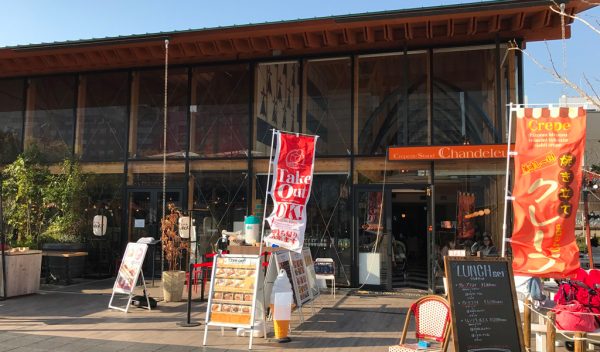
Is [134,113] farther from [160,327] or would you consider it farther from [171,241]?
[160,327]

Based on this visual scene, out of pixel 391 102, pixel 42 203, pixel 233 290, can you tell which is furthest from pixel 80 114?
pixel 233 290

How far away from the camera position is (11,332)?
7043 millimetres

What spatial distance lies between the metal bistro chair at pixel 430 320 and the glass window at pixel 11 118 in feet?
40.4

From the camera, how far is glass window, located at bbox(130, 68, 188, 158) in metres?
12.6

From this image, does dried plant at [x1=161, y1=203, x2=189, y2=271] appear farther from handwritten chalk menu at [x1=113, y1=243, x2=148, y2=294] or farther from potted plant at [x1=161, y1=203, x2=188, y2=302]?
handwritten chalk menu at [x1=113, y1=243, x2=148, y2=294]

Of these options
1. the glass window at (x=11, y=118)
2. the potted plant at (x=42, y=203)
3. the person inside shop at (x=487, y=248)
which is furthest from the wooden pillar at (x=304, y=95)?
the glass window at (x=11, y=118)

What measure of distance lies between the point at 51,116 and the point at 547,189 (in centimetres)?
1250

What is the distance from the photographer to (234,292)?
6.63m

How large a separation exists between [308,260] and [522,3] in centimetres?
628

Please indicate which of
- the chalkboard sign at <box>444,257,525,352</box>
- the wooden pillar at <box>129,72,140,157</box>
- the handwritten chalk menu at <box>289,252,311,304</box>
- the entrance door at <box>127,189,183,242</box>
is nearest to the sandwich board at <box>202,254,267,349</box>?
the handwritten chalk menu at <box>289,252,311,304</box>

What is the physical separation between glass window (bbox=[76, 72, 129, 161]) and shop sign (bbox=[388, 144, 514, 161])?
699 centimetres

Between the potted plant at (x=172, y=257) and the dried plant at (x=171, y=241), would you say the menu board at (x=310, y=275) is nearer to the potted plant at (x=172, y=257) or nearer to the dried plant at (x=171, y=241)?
the potted plant at (x=172, y=257)

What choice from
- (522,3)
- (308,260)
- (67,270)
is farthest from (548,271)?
(67,270)

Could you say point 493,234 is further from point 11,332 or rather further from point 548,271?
point 11,332
